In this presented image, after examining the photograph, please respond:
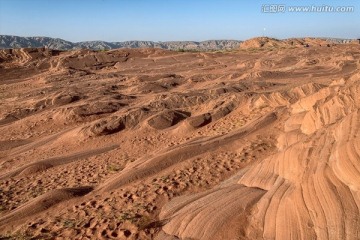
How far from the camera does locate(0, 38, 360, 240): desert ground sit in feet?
22.6

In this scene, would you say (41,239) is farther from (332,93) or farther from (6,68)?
(6,68)

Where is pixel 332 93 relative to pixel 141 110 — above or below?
above

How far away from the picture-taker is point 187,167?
11789mm

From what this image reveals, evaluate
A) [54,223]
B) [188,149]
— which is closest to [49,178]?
[54,223]

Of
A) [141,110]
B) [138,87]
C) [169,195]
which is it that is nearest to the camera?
[169,195]

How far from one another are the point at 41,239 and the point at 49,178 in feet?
16.8

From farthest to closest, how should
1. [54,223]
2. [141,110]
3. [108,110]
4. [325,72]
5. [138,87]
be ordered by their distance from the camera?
[325,72], [138,87], [108,110], [141,110], [54,223]

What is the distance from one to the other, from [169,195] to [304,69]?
28.3 metres

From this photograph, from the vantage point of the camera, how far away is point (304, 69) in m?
34.2

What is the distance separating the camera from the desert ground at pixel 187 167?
6.88 m

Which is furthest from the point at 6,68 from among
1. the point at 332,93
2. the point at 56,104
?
the point at 332,93

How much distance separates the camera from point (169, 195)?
982 cm

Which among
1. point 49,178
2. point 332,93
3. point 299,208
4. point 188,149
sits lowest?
point 49,178

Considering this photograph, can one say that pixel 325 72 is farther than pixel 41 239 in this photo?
Yes
